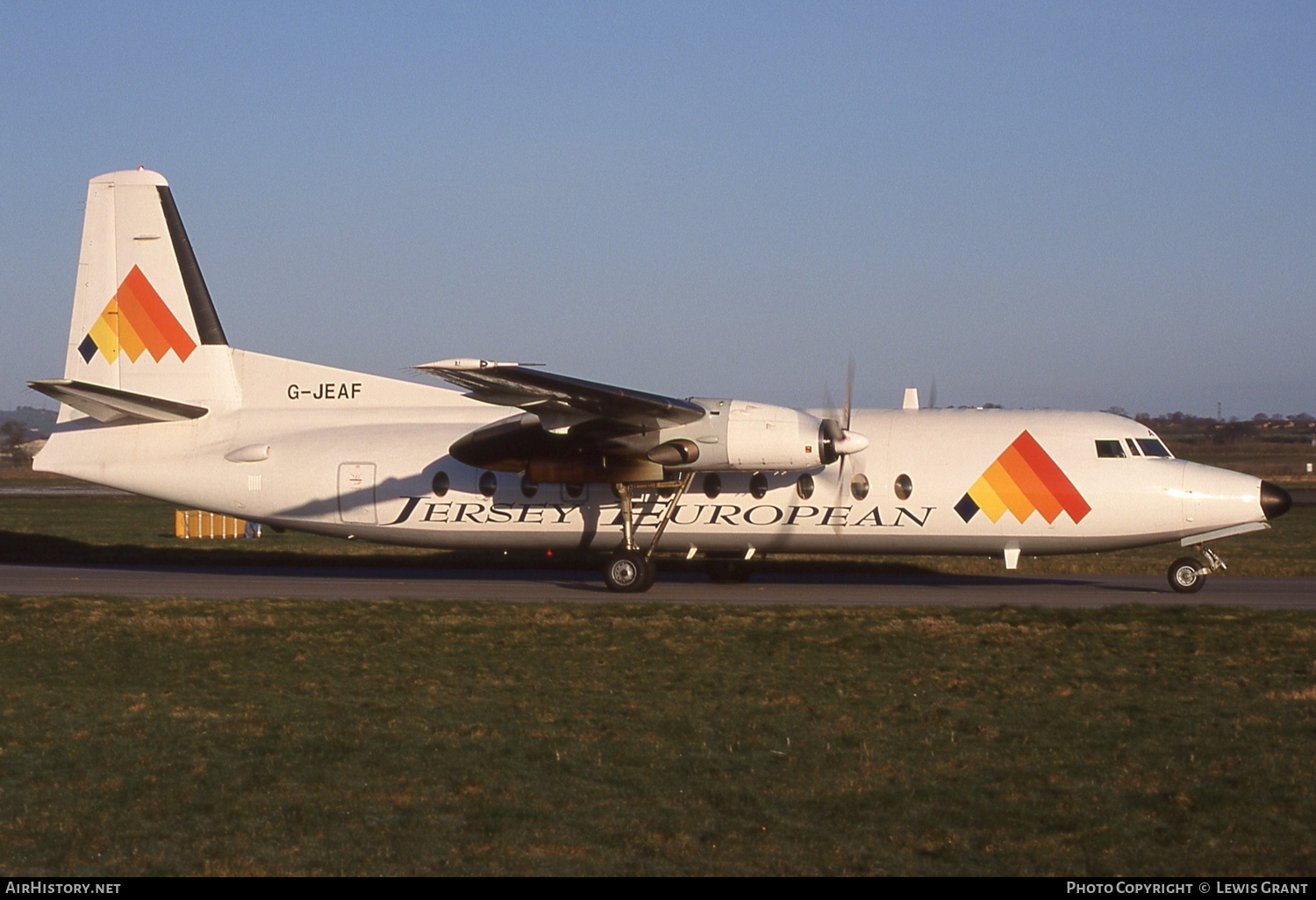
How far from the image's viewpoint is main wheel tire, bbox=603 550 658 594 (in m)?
18.8

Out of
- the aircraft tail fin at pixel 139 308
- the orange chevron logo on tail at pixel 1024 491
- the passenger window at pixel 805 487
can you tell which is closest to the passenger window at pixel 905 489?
the orange chevron logo on tail at pixel 1024 491

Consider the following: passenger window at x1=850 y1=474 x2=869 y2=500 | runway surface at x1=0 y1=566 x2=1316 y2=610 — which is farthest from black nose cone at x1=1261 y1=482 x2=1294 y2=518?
passenger window at x1=850 y1=474 x2=869 y2=500

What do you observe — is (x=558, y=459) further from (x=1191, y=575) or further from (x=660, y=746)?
(x=660, y=746)

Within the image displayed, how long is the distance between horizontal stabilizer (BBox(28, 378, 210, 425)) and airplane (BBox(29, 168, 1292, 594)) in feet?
0.15

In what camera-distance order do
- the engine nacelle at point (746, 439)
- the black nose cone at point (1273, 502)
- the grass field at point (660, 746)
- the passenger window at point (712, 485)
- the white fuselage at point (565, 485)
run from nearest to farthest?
the grass field at point (660, 746) < the engine nacelle at point (746, 439) < the black nose cone at point (1273, 502) < the white fuselage at point (565, 485) < the passenger window at point (712, 485)

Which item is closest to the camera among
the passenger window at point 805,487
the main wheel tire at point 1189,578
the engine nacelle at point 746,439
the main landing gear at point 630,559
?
the engine nacelle at point 746,439

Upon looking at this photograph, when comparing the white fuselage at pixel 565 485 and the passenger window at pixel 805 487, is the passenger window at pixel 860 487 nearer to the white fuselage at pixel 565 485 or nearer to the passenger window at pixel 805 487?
the white fuselage at pixel 565 485

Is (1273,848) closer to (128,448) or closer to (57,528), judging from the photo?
(128,448)

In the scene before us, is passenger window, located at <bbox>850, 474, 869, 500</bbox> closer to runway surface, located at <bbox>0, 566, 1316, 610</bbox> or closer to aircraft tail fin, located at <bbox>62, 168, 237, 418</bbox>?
runway surface, located at <bbox>0, 566, 1316, 610</bbox>

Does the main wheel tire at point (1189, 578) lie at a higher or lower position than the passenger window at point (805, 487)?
lower

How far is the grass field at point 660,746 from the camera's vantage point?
655 centimetres

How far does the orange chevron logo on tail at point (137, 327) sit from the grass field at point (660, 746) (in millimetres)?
6912

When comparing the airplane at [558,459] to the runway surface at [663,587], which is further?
the runway surface at [663,587]

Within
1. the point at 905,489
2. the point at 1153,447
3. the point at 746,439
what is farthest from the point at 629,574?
the point at 1153,447
